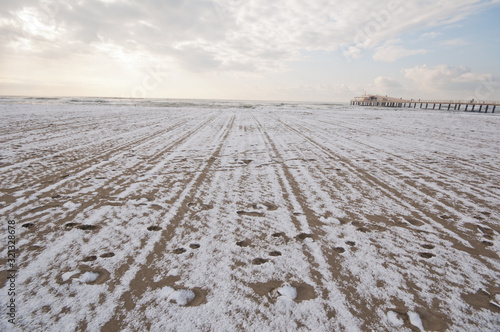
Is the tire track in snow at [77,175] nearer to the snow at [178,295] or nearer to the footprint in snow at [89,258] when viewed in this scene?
the footprint in snow at [89,258]

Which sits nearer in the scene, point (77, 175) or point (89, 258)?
point (89, 258)

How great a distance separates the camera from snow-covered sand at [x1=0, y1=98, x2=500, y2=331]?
5.68 feet

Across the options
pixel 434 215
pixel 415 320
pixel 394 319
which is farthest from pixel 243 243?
pixel 434 215

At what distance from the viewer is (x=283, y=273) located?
213 cm

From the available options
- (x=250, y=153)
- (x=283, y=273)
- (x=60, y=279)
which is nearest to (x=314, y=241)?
(x=283, y=273)

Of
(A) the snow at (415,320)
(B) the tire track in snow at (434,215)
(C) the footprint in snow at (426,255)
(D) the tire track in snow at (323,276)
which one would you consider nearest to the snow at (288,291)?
(D) the tire track in snow at (323,276)

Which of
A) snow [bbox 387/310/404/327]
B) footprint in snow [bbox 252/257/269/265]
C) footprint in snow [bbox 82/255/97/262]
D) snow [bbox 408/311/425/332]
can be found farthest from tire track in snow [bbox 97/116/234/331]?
snow [bbox 408/311/425/332]

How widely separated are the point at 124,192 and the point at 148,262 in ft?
6.91

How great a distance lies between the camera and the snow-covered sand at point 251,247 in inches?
68.2

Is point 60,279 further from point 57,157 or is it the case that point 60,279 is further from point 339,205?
point 57,157

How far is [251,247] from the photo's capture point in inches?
98.9

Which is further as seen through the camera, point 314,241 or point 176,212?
point 176,212

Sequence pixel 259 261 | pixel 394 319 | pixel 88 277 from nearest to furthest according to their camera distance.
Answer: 1. pixel 394 319
2. pixel 88 277
3. pixel 259 261

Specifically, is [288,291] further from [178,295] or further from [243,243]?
[178,295]
